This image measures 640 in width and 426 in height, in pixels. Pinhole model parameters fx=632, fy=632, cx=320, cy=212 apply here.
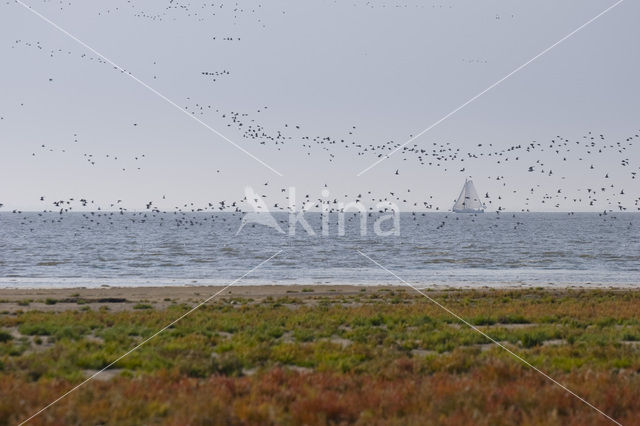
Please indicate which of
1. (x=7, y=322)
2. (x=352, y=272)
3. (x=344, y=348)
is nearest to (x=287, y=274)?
(x=352, y=272)

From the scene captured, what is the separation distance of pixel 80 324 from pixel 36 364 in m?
8.12

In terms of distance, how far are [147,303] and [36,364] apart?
19293mm

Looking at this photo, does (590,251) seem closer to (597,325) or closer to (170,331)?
(597,325)

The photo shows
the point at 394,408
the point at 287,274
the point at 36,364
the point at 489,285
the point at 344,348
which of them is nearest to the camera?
the point at 394,408

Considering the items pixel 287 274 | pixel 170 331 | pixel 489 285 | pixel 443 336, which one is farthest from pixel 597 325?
pixel 287 274

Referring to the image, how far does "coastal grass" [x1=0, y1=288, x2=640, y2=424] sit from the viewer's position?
9.50 metres

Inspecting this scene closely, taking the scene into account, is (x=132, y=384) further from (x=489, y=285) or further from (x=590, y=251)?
(x=590, y=251)

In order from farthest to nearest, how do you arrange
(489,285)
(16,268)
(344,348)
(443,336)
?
1. (16,268)
2. (489,285)
3. (443,336)
4. (344,348)

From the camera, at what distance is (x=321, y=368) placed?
13500 millimetres

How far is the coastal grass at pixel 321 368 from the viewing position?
9500mm

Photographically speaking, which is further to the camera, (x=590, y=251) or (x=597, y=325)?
(x=590, y=251)

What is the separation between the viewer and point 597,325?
2142 cm

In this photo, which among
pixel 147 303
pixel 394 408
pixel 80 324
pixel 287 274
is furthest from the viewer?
pixel 287 274

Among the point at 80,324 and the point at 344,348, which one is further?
the point at 80,324
